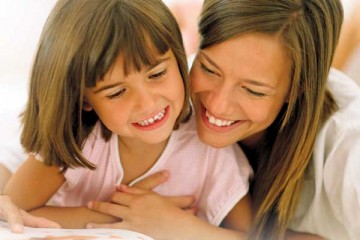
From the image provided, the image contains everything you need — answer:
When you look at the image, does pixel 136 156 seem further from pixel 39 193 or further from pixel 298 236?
pixel 298 236

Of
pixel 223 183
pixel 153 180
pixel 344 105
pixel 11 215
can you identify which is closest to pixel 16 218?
pixel 11 215

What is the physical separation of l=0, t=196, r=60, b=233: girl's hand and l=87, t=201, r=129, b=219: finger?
0.14m

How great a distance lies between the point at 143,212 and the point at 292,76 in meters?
0.39

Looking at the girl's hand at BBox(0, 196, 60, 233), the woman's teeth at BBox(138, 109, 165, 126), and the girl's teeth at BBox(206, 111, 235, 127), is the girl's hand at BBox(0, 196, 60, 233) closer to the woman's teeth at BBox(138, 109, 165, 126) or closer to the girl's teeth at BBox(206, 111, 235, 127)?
the woman's teeth at BBox(138, 109, 165, 126)

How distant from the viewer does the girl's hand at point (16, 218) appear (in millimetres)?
944

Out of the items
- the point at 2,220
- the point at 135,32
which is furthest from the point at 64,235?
the point at 135,32

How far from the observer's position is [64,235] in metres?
0.96

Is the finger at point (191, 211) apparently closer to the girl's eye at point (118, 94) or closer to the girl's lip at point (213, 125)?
the girl's lip at point (213, 125)

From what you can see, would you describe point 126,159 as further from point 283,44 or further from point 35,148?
point 283,44

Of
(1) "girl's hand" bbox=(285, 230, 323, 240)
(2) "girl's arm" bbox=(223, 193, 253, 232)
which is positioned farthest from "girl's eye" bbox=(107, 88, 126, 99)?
(1) "girl's hand" bbox=(285, 230, 323, 240)

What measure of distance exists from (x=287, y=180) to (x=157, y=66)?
1.21ft

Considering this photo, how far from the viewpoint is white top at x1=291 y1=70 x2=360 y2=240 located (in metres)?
1.08

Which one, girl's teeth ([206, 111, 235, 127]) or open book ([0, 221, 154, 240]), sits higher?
girl's teeth ([206, 111, 235, 127])

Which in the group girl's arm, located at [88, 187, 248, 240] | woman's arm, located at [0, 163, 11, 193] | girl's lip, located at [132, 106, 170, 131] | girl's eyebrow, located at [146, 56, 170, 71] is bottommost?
girl's arm, located at [88, 187, 248, 240]
